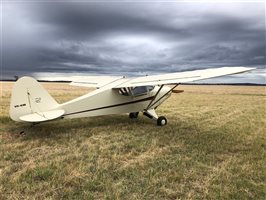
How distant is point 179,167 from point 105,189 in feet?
6.18

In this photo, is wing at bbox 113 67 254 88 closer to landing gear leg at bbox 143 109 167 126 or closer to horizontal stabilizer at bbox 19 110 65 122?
landing gear leg at bbox 143 109 167 126

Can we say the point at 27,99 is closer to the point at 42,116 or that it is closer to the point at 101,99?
the point at 42,116

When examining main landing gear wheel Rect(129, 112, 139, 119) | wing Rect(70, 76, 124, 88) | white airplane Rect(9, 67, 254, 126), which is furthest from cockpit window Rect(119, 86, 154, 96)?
wing Rect(70, 76, 124, 88)

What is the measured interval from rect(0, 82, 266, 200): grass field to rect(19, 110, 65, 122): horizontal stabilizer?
60cm

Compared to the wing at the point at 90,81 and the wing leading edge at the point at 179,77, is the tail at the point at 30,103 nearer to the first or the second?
the wing leading edge at the point at 179,77

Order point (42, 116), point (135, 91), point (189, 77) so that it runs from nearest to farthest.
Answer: point (42, 116) → point (189, 77) → point (135, 91)

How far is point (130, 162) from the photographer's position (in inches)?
247

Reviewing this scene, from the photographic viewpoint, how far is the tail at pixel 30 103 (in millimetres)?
8344

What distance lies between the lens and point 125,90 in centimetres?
1116

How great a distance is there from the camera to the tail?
8.34 metres

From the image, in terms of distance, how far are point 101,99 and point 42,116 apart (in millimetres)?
2555

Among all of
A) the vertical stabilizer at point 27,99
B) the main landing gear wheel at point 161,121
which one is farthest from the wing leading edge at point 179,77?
the vertical stabilizer at point 27,99

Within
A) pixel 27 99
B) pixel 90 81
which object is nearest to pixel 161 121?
pixel 27 99

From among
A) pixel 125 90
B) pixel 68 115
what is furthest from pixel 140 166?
pixel 125 90
